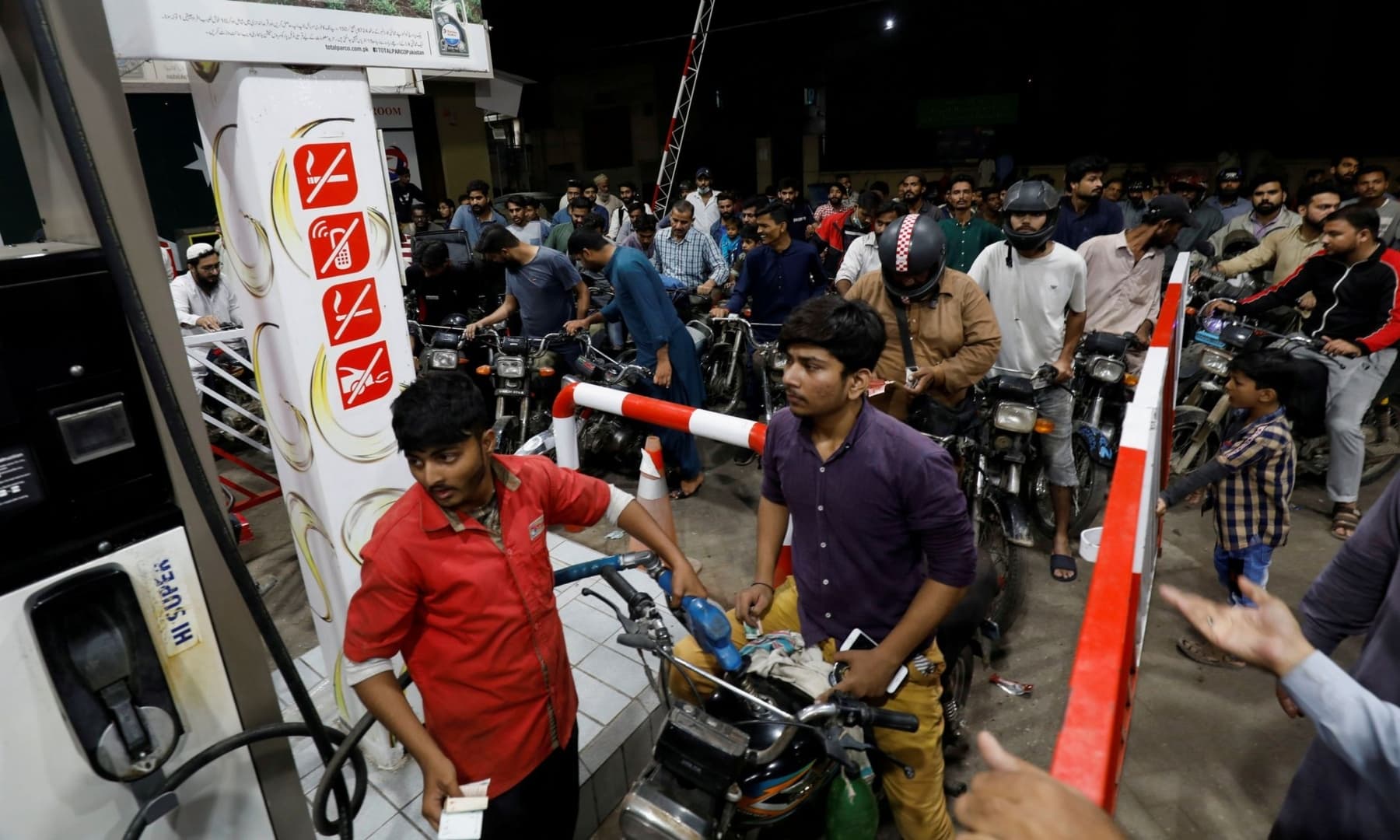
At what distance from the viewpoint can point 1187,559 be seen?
4.50 meters

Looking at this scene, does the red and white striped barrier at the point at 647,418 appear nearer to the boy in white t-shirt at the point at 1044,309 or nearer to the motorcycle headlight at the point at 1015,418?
the motorcycle headlight at the point at 1015,418

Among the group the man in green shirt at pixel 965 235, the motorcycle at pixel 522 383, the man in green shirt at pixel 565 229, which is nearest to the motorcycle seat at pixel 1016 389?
the man in green shirt at pixel 965 235

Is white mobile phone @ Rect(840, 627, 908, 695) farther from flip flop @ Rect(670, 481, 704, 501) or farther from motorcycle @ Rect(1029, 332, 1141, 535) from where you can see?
flip flop @ Rect(670, 481, 704, 501)

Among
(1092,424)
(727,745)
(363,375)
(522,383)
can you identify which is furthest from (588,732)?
(1092,424)

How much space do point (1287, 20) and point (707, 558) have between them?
51.1ft

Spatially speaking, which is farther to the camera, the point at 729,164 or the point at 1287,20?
the point at 729,164

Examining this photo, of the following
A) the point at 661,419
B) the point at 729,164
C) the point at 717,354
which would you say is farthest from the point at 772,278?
the point at 729,164

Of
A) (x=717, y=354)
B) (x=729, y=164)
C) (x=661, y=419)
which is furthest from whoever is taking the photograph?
(x=729, y=164)

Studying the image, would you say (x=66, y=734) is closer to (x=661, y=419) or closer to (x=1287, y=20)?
(x=661, y=419)

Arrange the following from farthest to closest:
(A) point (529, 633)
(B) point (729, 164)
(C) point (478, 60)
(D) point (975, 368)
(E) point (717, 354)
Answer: (B) point (729, 164), (E) point (717, 354), (D) point (975, 368), (C) point (478, 60), (A) point (529, 633)

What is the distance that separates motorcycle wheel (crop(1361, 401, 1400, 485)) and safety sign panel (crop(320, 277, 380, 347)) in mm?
6325

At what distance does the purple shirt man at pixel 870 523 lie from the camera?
2.10 meters

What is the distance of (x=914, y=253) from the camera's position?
3545 millimetres

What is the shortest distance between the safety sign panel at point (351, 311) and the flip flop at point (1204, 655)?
394 cm
